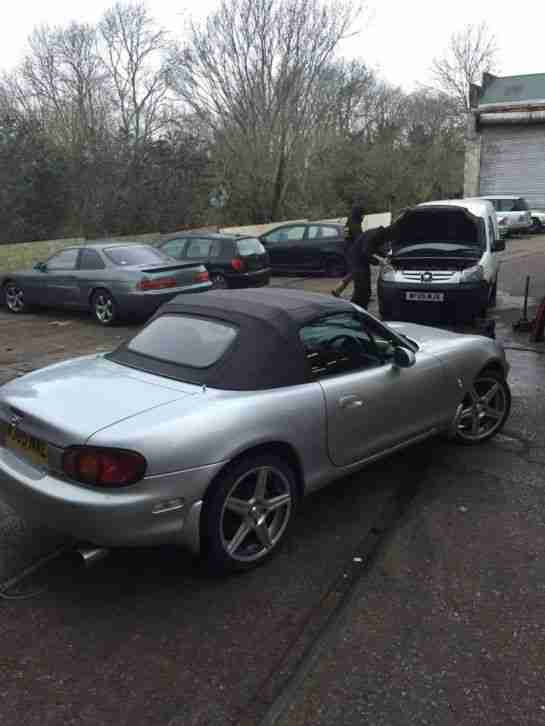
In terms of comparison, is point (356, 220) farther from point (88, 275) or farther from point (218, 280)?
point (88, 275)

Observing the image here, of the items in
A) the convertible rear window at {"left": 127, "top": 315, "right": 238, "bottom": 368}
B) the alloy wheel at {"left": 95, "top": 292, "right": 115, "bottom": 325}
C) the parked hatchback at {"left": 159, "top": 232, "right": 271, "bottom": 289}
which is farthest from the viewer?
the parked hatchback at {"left": 159, "top": 232, "right": 271, "bottom": 289}

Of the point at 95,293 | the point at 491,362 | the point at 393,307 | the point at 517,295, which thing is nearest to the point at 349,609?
the point at 491,362

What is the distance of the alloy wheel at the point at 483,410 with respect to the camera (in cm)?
510

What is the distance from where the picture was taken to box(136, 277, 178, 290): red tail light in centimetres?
1034

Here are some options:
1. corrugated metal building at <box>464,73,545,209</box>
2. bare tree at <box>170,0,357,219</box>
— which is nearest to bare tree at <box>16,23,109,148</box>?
bare tree at <box>170,0,357,219</box>

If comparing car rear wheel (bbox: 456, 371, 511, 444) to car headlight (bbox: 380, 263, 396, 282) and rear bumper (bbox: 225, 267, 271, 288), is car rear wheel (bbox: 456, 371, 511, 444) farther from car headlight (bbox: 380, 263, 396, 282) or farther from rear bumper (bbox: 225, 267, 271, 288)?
rear bumper (bbox: 225, 267, 271, 288)

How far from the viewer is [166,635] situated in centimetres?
296

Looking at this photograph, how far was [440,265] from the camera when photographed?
959 centimetres

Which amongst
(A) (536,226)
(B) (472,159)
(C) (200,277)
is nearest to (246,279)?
(C) (200,277)

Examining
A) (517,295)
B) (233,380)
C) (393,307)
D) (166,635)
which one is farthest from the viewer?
(517,295)

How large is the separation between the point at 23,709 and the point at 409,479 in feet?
9.64

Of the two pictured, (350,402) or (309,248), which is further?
(309,248)

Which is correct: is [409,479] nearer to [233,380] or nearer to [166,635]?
[233,380]

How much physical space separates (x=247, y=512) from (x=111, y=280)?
7841mm
